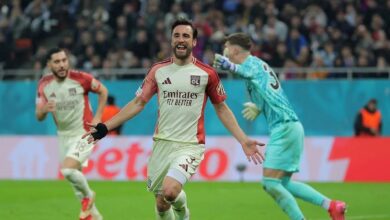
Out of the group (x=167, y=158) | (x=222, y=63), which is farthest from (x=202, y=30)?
(x=167, y=158)

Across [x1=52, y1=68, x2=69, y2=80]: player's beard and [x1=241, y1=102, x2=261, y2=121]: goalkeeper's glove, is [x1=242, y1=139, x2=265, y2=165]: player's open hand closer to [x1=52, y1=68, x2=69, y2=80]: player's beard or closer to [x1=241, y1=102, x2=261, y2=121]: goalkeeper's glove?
[x1=241, y1=102, x2=261, y2=121]: goalkeeper's glove

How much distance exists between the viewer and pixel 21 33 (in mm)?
28719

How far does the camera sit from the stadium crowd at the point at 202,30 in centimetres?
2478

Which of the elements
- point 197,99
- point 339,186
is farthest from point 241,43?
point 339,186

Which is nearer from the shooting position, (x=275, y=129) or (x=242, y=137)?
(x=242, y=137)

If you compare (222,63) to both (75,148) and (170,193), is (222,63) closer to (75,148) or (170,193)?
(170,193)

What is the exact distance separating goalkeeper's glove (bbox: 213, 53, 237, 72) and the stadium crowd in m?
13.2

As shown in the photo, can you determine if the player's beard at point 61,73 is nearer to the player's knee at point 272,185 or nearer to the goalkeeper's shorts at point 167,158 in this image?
the goalkeeper's shorts at point 167,158

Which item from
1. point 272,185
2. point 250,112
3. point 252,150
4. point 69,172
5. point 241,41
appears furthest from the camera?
point 69,172

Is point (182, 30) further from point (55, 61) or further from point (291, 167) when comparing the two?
point (55, 61)

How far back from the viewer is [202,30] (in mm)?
26141

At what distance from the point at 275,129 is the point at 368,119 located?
12.0 meters

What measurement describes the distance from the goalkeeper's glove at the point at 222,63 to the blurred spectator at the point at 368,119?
493 inches

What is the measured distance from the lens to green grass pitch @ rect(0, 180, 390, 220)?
14398mm
